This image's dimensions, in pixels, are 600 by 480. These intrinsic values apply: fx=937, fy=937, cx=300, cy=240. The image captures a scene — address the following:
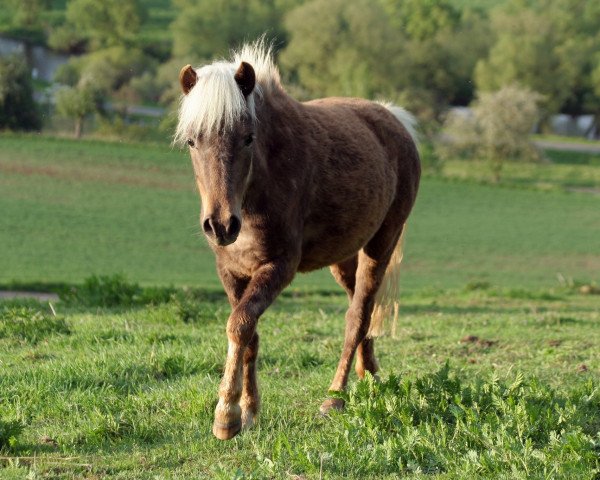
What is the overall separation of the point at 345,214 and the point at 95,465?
2.41 meters

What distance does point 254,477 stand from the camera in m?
4.66

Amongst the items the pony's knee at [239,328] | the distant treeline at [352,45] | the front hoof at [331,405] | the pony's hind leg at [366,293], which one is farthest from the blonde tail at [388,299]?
the distant treeline at [352,45]

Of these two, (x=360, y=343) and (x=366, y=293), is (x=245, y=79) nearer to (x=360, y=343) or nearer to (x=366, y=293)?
(x=366, y=293)

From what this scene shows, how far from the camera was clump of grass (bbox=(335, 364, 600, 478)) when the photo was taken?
16.1ft

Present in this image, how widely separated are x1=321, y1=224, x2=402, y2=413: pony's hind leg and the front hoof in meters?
0.59

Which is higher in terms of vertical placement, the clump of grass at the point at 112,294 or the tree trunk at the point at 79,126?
the clump of grass at the point at 112,294

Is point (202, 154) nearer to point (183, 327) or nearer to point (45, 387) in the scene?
point (45, 387)

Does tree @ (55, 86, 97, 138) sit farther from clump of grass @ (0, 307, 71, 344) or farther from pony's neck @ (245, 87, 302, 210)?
pony's neck @ (245, 87, 302, 210)

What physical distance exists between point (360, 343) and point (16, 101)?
3966 cm

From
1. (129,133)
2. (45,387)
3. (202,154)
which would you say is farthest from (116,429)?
(129,133)

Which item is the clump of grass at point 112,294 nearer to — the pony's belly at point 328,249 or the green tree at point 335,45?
the pony's belly at point 328,249

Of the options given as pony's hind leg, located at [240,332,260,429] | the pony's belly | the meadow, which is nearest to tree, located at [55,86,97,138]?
the meadow

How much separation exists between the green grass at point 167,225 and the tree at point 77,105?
4871mm

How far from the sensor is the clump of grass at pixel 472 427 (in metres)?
4.89
